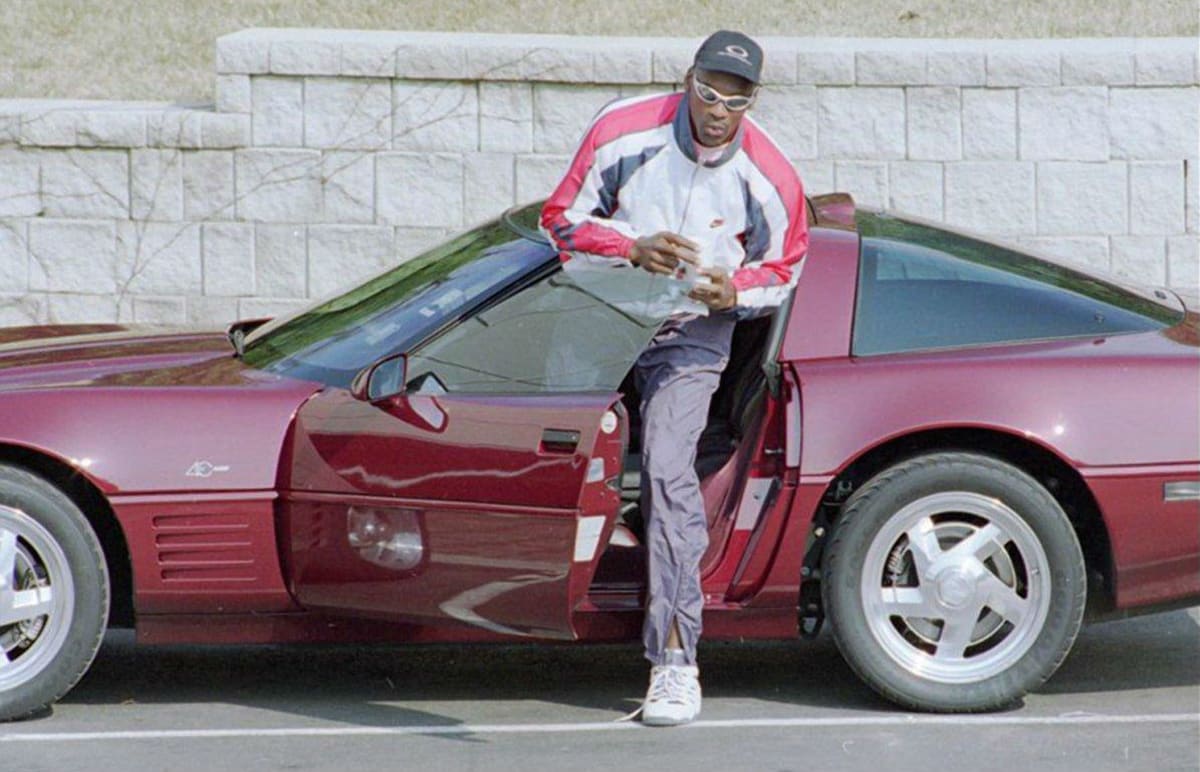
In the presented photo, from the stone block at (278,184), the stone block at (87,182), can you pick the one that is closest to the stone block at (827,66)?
the stone block at (278,184)

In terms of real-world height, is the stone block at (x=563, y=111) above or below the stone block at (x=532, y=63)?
below

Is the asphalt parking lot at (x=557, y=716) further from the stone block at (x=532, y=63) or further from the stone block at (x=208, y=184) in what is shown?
the stone block at (x=532, y=63)

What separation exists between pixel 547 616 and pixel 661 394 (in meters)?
0.73

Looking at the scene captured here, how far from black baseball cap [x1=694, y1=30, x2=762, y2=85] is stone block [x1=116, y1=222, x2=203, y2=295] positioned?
16.9 feet

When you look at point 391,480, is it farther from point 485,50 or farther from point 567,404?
point 485,50

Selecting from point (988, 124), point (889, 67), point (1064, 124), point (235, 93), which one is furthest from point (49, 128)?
point (1064, 124)

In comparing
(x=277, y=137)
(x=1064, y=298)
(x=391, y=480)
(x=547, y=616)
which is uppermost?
(x=277, y=137)

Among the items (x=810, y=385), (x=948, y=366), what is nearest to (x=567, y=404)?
(x=810, y=385)

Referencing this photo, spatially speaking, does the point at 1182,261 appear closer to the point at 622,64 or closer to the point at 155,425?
the point at 622,64

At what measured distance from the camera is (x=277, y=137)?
10.1m

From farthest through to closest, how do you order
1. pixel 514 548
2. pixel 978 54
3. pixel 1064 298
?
pixel 978 54 → pixel 1064 298 → pixel 514 548

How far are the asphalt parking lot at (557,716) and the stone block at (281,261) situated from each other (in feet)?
12.2

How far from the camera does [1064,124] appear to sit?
10.1 meters

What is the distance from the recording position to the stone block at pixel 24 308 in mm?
10258
